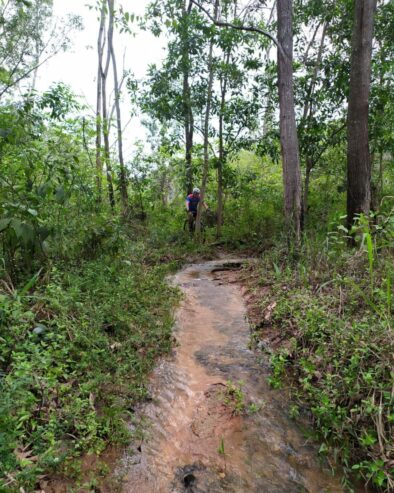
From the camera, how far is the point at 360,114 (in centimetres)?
626

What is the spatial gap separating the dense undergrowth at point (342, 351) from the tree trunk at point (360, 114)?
Result: 146 cm

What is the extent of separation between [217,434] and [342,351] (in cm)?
128

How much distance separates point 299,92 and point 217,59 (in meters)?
2.22

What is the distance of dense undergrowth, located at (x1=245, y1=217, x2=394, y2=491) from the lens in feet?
8.19

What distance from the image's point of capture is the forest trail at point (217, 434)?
2.40m

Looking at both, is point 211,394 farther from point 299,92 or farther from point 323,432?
point 299,92

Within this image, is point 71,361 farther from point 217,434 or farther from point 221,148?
point 221,148

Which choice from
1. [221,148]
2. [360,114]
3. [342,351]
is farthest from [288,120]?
[342,351]

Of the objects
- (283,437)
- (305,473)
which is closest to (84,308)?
(283,437)

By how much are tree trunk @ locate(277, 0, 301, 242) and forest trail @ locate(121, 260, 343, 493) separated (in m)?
3.34

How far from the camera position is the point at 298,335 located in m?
3.80

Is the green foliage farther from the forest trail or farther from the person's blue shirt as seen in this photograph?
the person's blue shirt

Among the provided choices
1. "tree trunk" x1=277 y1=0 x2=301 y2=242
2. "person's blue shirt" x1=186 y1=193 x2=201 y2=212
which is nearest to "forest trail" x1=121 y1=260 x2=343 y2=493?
"tree trunk" x1=277 y1=0 x2=301 y2=242

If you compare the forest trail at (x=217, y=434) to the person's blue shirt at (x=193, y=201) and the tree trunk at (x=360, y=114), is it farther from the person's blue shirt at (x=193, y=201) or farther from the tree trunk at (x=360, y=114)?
the person's blue shirt at (x=193, y=201)
